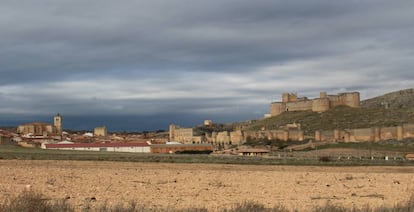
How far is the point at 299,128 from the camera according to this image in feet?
388

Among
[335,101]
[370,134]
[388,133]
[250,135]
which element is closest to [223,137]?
[250,135]

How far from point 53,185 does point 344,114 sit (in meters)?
115

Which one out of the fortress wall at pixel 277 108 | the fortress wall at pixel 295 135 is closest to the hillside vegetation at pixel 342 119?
the fortress wall at pixel 277 108

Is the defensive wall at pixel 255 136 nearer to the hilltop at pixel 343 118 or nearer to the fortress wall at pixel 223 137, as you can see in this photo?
the fortress wall at pixel 223 137

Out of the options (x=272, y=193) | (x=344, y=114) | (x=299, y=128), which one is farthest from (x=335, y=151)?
(x=272, y=193)

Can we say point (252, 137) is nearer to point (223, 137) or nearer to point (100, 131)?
point (223, 137)

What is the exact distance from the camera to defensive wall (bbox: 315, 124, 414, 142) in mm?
92669

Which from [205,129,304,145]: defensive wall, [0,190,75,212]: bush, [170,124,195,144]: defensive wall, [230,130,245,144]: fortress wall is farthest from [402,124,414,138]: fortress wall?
[0,190,75,212]: bush

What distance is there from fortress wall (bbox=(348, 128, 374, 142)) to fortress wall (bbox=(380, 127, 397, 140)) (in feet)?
5.97

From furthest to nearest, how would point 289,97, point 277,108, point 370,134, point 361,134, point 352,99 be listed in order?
point 289,97
point 277,108
point 352,99
point 361,134
point 370,134

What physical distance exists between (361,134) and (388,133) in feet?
14.5

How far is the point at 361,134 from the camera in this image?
322ft

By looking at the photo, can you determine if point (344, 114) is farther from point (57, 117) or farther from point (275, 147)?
point (57, 117)

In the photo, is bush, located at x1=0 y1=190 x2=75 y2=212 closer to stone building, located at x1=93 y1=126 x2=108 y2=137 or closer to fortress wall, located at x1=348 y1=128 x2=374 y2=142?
fortress wall, located at x1=348 y1=128 x2=374 y2=142
